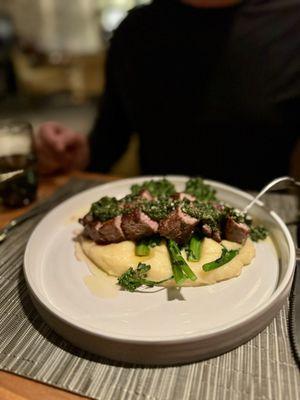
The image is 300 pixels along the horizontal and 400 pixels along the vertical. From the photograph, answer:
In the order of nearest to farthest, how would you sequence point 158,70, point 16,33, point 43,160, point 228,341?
point 228,341 < point 43,160 < point 158,70 < point 16,33

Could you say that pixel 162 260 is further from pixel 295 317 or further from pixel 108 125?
pixel 108 125

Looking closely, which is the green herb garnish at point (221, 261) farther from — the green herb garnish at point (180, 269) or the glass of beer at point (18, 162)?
the glass of beer at point (18, 162)

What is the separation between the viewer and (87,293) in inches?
34.4

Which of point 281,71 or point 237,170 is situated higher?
point 281,71

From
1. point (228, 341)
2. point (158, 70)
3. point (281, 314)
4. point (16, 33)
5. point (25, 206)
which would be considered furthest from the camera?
point (16, 33)

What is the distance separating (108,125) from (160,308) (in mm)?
1288

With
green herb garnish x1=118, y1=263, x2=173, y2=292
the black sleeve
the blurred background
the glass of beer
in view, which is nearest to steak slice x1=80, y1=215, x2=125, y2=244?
green herb garnish x1=118, y1=263, x2=173, y2=292

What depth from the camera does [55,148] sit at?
1.49 meters

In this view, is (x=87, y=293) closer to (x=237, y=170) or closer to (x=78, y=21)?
(x=237, y=170)

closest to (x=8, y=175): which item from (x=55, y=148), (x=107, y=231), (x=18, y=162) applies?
(x=18, y=162)

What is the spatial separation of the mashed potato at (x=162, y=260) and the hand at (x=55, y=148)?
61 cm

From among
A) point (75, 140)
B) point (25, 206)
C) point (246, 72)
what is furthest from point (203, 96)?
point (25, 206)

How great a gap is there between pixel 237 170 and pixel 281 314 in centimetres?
100

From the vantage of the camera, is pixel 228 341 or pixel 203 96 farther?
pixel 203 96
